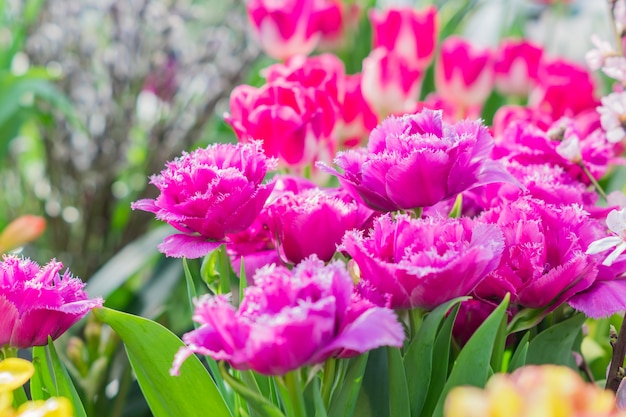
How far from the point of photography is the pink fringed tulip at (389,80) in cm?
80

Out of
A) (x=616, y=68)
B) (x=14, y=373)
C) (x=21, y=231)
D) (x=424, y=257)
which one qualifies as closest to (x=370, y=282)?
(x=424, y=257)

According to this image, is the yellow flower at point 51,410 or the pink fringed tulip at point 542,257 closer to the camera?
the yellow flower at point 51,410

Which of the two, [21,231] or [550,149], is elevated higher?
[550,149]

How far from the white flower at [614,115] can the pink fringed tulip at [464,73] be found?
1.39 feet

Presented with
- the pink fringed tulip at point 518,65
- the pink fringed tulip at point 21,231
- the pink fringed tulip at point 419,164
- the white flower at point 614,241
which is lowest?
the pink fringed tulip at point 21,231

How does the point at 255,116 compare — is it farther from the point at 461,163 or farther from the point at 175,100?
the point at 175,100

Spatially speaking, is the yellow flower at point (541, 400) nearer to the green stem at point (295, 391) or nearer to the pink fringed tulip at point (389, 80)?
the green stem at point (295, 391)

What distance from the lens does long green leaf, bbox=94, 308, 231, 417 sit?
1.23 feet

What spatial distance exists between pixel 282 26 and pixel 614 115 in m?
0.48

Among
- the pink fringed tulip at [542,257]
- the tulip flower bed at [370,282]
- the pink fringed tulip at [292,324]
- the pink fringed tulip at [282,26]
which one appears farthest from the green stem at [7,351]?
the pink fringed tulip at [282,26]

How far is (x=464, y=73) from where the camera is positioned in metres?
0.90

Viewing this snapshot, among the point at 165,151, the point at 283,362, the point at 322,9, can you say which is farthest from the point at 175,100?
the point at 283,362

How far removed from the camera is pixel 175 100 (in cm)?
103

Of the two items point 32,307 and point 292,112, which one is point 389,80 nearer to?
point 292,112
